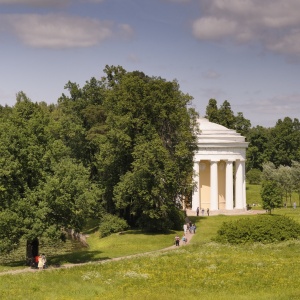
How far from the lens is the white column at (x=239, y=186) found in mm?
87688

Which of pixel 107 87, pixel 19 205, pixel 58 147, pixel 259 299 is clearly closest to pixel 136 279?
pixel 259 299

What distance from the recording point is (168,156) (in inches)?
2457

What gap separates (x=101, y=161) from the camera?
66.4 m

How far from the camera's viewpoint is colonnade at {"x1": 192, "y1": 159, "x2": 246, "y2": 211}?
84.9 metres

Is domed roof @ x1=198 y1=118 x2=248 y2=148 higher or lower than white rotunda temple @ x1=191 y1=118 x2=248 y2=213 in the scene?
higher

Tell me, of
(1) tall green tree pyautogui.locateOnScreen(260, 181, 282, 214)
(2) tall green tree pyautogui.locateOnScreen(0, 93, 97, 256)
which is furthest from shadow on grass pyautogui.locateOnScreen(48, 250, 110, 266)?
(1) tall green tree pyautogui.locateOnScreen(260, 181, 282, 214)

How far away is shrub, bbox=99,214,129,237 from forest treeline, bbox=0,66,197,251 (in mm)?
1393

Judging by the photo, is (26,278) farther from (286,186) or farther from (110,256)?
(286,186)

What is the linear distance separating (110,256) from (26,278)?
44.7 ft

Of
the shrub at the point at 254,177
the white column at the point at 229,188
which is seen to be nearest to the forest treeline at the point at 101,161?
the white column at the point at 229,188

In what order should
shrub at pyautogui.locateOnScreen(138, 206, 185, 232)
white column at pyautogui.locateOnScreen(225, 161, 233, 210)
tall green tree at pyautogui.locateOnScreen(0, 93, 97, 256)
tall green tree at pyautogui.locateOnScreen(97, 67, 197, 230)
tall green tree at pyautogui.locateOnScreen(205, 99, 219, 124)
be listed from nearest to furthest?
tall green tree at pyautogui.locateOnScreen(0, 93, 97, 256) < tall green tree at pyautogui.locateOnScreen(97, 67, 197, 230) < shrub at pyautogui.locateOnScreen(138, 206, 185, 232) < white column at pyautogui.locateOnScreen(225, 161, 233, 210) < tall green tree at pyautogui.locateOnScreen(205, 99, 219, 124)

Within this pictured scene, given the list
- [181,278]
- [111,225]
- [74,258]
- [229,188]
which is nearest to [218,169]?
[229,188]

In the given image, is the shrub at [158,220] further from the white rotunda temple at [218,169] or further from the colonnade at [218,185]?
the colonnade at [218,185]

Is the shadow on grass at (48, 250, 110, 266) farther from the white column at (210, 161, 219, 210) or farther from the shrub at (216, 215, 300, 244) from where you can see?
the white column at (210, 161, 219, 210)
